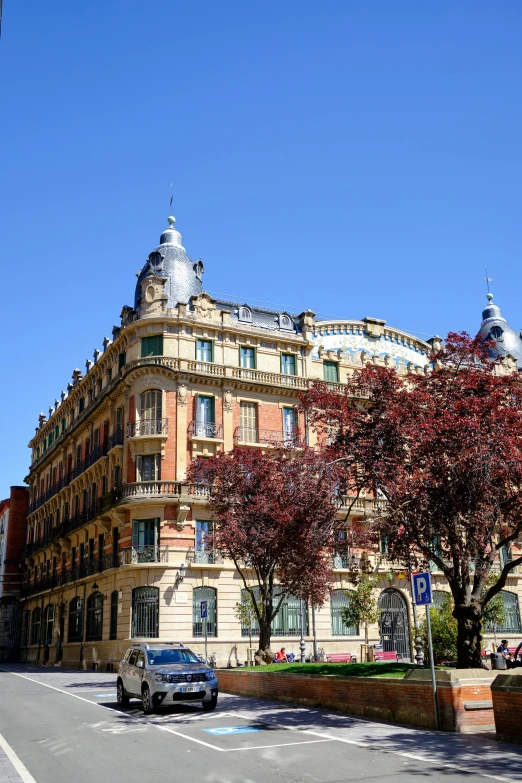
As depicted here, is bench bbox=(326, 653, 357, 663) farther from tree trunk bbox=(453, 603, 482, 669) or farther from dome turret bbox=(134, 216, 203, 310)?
tree trunk bbox=(453, 603, 482, 669)

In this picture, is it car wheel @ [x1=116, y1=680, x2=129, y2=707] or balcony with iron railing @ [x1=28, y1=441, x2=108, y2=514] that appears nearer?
car wheel @ [x1=116, y1=680, x2=129, y2=707]

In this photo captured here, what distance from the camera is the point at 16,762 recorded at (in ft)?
36.7

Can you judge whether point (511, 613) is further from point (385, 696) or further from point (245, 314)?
point (385, 696)

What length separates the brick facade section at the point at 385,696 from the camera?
13.2 meters

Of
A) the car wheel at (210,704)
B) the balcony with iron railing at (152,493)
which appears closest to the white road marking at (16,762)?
the car wheel at (210,704)

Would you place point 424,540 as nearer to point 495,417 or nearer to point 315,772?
point 495,417

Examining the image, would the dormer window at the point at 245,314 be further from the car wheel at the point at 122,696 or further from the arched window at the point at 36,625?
the arched window at the point at 36,625

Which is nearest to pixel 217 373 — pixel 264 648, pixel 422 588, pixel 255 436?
pixel 255 436

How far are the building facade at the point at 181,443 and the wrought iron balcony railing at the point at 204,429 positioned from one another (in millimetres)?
70

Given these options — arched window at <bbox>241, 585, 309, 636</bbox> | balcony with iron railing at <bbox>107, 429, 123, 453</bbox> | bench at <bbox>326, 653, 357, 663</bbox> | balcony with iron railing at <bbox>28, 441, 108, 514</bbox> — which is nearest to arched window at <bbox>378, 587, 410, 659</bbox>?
bench at <bbox>326, 653, 357, 663</bbox>

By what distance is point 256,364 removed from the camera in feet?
130

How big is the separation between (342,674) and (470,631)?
3.20m

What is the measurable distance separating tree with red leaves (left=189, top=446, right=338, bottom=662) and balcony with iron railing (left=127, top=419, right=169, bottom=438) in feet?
28.9

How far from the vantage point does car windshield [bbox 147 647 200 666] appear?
1766cm
